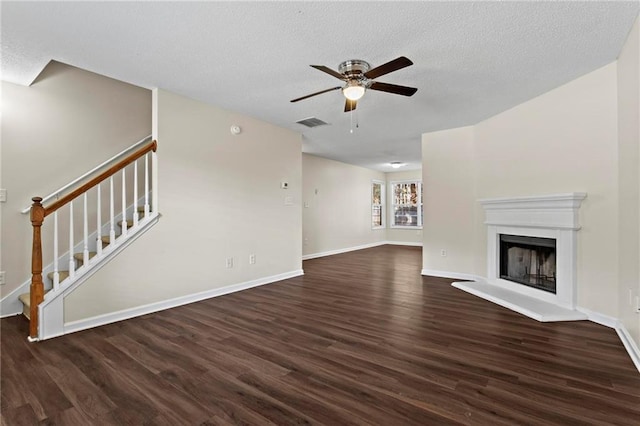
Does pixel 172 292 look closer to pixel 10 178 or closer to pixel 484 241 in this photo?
pixel 10 178

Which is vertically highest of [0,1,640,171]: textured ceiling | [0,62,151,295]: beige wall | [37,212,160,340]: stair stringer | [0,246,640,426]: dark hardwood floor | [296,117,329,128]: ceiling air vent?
[296,117,329,128]: ceiling air vent

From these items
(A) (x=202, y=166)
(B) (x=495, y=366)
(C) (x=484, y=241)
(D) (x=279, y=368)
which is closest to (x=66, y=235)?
(A) (x=202, y=166)

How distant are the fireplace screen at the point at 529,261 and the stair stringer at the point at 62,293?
4714 mm

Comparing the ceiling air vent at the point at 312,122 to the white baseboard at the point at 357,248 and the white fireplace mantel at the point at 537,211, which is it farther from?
the white baseboard at the point at 357,248

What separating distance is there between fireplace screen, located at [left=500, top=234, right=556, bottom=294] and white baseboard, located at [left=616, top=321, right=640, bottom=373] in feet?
2.61

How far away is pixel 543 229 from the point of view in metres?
3.61

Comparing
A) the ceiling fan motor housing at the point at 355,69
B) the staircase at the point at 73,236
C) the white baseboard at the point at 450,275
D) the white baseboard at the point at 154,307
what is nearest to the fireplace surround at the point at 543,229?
the white baseboard at the point at 450,275

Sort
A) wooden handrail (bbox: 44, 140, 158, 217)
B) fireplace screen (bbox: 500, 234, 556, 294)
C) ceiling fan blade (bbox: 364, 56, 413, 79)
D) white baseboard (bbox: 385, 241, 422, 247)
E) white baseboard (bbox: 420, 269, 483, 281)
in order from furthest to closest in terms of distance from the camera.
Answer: white baseboard (bbox: 385, 241, 422, 247) → white baseboard (bbox: 420, 269, 483, 281) → fireplace screen (bbox: 500, 234, 556, 294) → wooden handrail (bbox: 44, 140, 158, 217) → ceiling fan blade (bbox: 364, 56, 413, 79)

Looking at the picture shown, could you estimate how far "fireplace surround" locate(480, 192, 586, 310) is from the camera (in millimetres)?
3232

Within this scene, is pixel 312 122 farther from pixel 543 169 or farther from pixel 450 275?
pixel 450 275

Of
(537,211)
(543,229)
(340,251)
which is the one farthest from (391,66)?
(340,251)

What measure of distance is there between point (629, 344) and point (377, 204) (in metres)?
7.85

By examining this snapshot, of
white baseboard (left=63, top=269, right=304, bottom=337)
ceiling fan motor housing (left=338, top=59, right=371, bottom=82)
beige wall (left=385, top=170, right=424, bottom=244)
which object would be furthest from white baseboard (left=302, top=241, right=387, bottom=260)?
ceiling fan motor housing (left=338, top=59, right=371, bottom=82)

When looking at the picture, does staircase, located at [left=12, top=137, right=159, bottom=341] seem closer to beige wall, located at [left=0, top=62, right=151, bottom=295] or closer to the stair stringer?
the stair stringer
